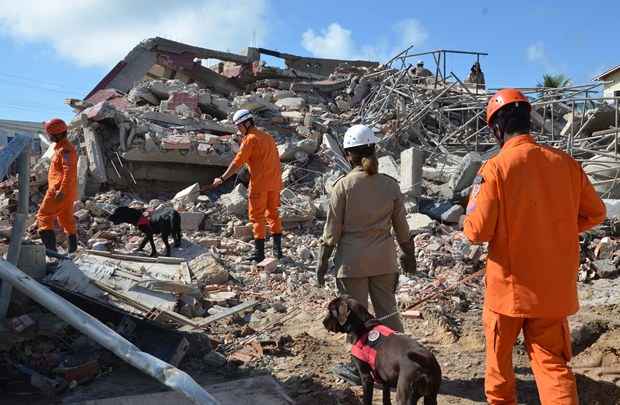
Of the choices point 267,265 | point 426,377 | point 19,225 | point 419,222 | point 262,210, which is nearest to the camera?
point 426,377

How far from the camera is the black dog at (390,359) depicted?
10.4 ft

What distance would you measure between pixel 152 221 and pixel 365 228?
164 inches

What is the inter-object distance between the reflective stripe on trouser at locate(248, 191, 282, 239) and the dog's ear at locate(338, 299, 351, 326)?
382cm

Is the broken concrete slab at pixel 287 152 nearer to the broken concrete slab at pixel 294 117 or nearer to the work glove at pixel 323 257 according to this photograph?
the broken concrete slab at pixel 294 117

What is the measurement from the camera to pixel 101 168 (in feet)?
32.0

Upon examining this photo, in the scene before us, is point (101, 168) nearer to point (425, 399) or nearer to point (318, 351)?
point (318, 351)

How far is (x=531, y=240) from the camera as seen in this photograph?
9.16ft

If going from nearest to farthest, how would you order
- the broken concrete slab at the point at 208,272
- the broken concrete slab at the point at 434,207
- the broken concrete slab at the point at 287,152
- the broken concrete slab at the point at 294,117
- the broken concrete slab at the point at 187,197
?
the broken concrete slab at the point at 208,272, the broken concrete slab at the point at 187,197, the broken concrete slab at the point at 434,207, the broken concrete slab at the point at 287,152, the broken concrete slab at the point at 294,117

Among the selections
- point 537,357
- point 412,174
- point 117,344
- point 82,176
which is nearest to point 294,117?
point 412,174

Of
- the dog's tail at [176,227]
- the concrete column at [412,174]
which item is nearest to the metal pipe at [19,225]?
the dog's tail at [176,227]

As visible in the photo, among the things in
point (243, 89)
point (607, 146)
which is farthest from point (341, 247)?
point (243, 89)

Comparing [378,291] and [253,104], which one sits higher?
[253,104]

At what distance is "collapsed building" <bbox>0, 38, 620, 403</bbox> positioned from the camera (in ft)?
15.6

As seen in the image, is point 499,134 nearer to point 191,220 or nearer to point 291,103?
point 191,220
